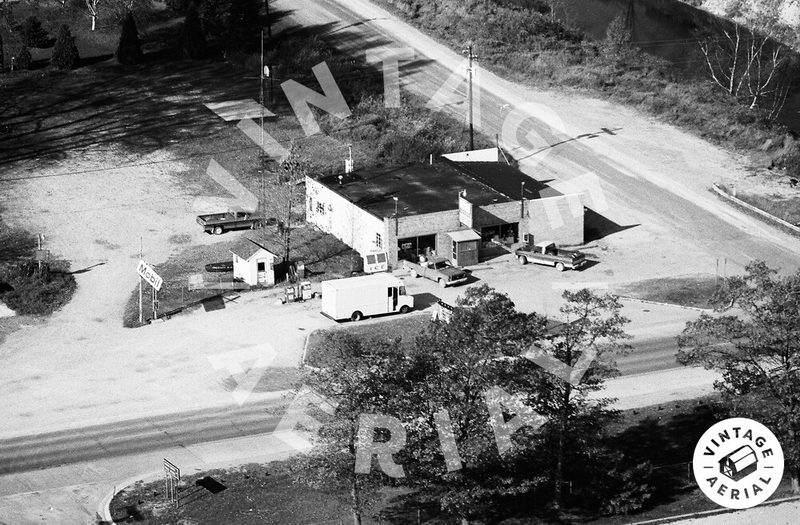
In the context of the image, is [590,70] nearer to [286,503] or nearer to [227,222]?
[227,222]

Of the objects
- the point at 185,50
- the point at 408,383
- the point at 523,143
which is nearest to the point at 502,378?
the point at 408,383

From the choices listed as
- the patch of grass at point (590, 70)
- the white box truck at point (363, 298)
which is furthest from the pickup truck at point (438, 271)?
the patch of grass at point (590, 70)

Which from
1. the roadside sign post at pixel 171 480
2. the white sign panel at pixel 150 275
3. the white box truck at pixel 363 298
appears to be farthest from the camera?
the white sign panel at pixel 150 275

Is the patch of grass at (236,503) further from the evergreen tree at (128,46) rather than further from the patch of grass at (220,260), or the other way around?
the evergreen tree at (128,46)

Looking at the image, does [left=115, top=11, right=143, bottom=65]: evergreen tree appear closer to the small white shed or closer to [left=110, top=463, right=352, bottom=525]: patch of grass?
the small white shed

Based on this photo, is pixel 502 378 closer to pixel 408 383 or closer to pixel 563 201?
pixel 408 383

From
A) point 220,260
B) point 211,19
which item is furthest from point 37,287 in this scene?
point 211,19
